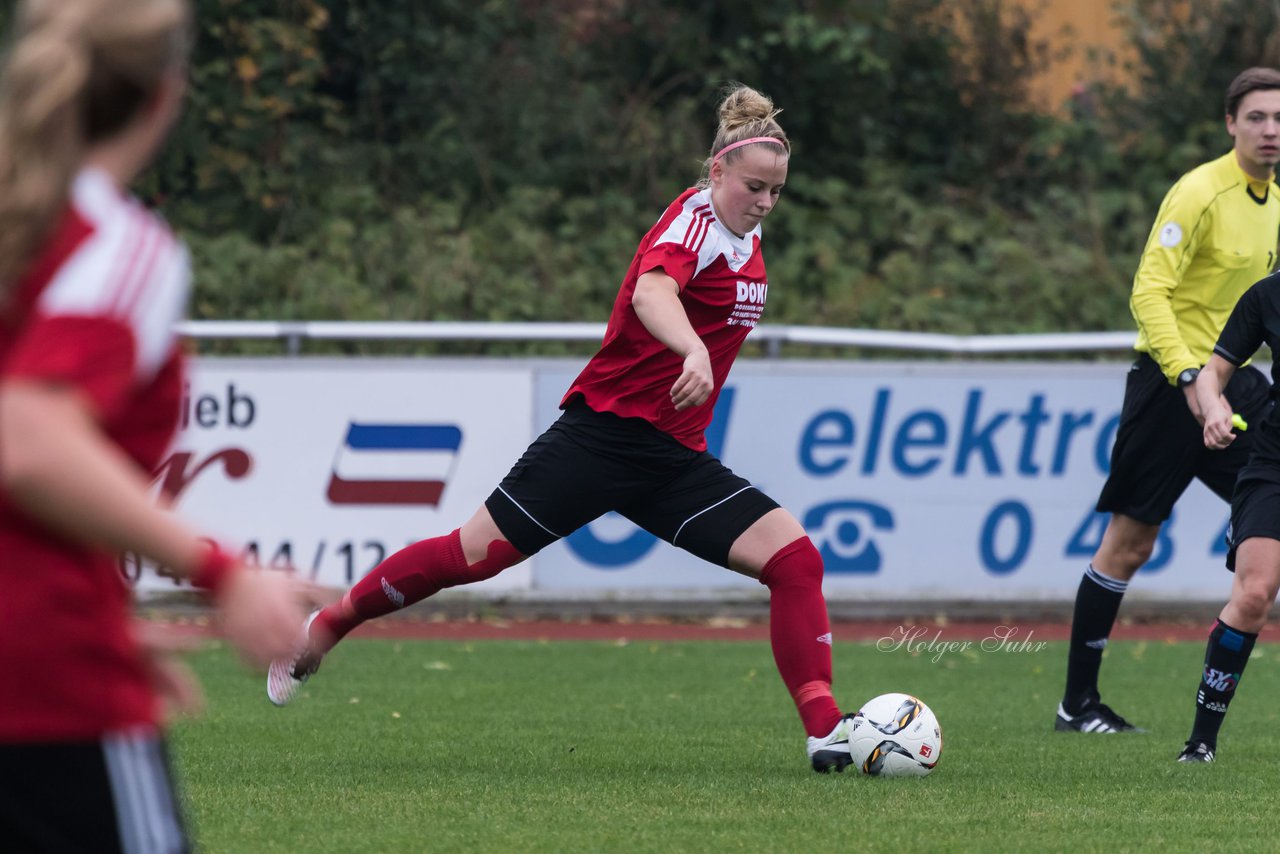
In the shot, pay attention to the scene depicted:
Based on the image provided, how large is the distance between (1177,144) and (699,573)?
8575mm

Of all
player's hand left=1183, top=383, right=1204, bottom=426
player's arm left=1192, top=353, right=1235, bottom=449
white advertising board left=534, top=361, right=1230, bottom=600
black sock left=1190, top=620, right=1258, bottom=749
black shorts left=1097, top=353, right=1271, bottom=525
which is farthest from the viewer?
white advertising board left=534, top=361, right=1230, bottom=600

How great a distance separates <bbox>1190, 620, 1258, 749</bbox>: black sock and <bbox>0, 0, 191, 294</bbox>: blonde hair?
4636mm

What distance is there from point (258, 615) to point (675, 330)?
10.7ft

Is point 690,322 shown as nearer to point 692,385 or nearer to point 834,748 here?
point 692,385

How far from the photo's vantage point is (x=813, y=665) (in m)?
5.71

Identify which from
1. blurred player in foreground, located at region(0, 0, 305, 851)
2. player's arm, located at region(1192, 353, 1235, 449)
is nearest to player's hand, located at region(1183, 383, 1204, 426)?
player's arm, located at region(1192, 353, 1235, 449)

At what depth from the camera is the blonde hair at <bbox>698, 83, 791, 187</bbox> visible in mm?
5805

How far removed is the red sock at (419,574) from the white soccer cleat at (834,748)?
1.10 meters

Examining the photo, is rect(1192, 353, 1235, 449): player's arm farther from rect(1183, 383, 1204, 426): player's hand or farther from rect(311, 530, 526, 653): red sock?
rect(311, 530, 526, 653): red sock

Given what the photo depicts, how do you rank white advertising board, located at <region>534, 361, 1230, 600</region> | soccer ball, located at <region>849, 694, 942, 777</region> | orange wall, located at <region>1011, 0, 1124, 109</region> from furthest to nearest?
orange wall, located at <region>1011, 0, 1124, 109</region> < white advertising board, located at <region>534, 361, 1230, 600</region> < soccer ball, located at <region>849, 694, 942, 777</region>

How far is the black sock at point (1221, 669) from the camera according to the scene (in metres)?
6.00

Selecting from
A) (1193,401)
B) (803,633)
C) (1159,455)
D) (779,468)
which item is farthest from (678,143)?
(803,633)

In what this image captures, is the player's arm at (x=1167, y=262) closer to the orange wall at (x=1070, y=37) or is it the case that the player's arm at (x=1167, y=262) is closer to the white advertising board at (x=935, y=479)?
the white advertising board at (x=935, y=479)

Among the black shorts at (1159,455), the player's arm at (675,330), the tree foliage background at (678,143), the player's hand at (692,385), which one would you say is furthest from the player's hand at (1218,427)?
the tree foliage background at (678,143)
